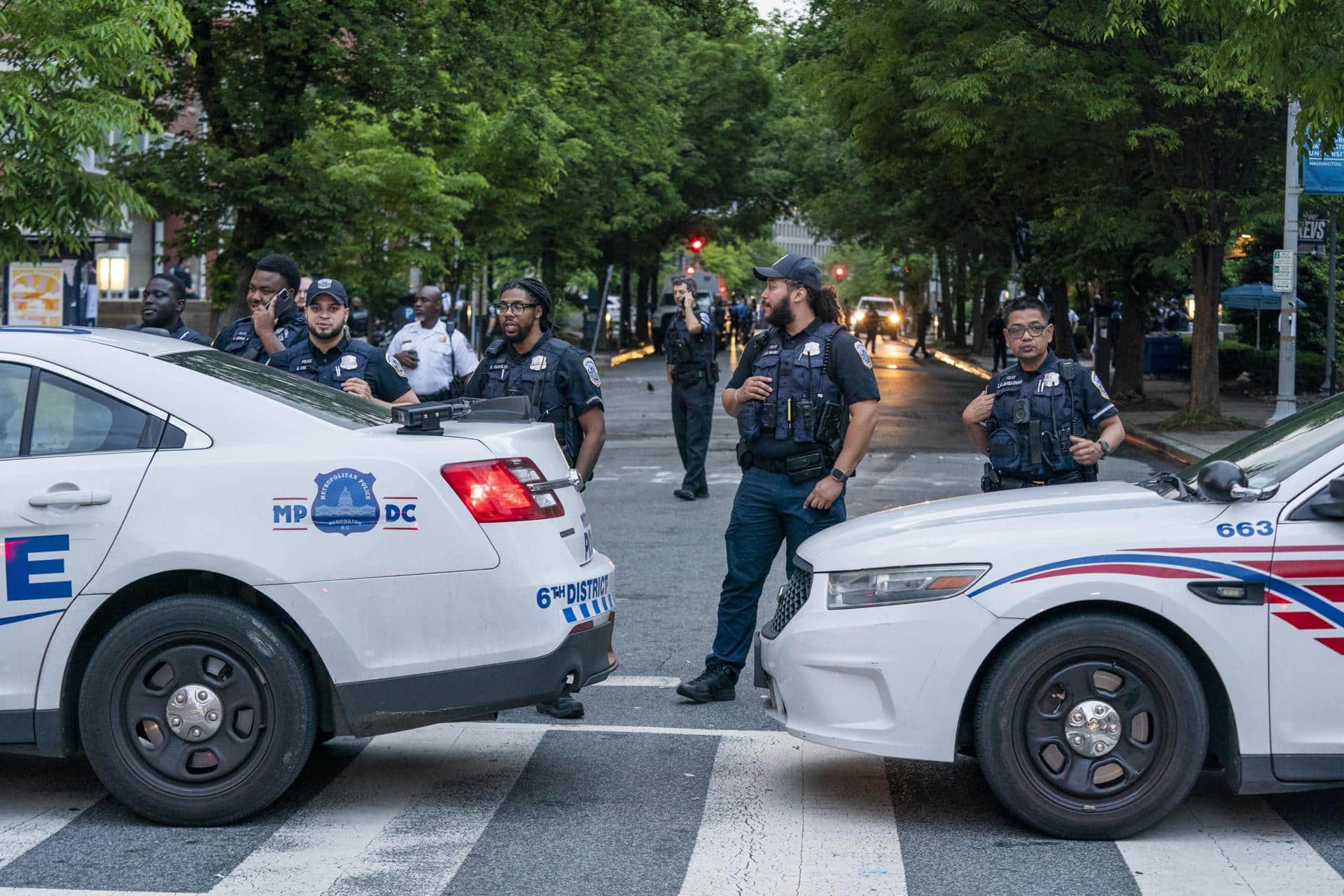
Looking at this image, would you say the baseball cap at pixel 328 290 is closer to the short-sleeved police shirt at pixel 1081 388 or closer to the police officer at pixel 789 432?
the police officer at pixel 789 432

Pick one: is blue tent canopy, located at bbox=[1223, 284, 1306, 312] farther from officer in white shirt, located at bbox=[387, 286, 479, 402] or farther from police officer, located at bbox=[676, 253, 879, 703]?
police officer, located at bbox=[676, 253, 879, 703]

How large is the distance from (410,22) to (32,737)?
15.3 metres

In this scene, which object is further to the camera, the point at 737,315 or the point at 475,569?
the point at 737,315

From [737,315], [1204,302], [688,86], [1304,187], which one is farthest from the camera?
[737,315]

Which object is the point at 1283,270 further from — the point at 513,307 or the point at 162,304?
the point at 162,304

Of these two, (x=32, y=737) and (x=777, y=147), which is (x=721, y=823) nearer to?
(x=32, y=737)

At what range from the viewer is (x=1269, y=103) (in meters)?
18.4

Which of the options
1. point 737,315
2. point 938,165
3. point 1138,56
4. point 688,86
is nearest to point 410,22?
point 1138,56

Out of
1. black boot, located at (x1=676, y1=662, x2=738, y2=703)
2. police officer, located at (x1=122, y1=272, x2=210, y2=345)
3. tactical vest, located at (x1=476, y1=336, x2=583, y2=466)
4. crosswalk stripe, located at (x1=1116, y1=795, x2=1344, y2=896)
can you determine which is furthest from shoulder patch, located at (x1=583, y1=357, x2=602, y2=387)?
crosswalk stripe, located at (x1=1116, y1=795, x2=1344, y2=896)

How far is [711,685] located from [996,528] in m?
2.09

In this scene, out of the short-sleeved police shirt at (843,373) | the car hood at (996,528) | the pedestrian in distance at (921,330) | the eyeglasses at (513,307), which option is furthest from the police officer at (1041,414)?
the pedestrian in distance at (921,330)

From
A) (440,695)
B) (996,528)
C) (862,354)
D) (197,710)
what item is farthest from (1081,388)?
(197,710)

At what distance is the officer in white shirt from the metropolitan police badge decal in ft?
21.7

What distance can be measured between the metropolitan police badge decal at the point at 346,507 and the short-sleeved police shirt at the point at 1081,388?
2.89m
